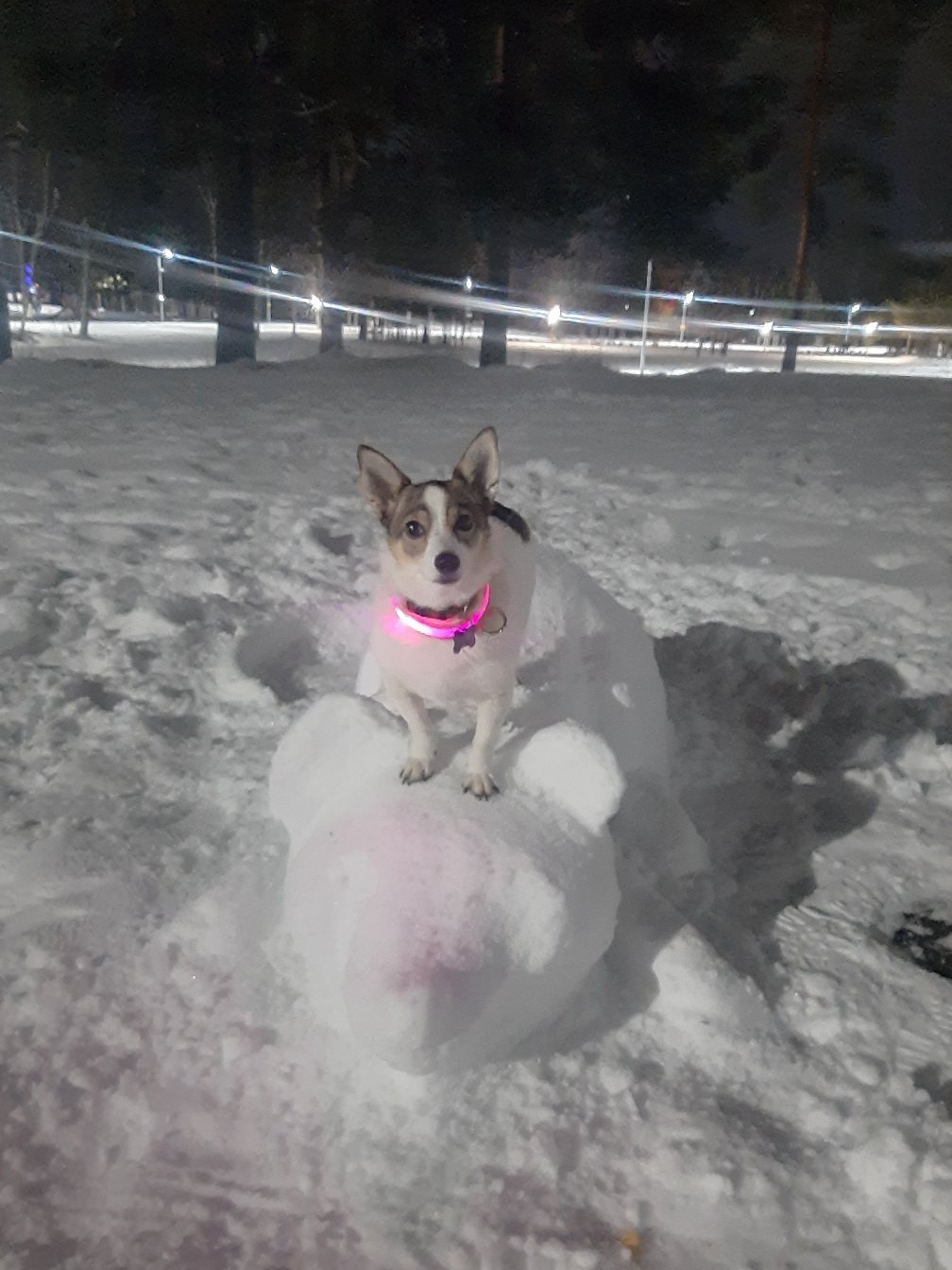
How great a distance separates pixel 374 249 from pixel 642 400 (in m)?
6.28

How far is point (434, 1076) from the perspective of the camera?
2166 millimetres

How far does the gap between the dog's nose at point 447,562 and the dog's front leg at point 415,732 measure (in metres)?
0.39

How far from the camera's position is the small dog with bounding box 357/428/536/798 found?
2.67 meters

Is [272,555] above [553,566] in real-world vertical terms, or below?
below

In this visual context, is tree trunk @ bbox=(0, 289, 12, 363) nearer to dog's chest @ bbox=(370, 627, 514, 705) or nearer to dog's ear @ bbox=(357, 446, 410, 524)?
dog's ear @ bbox=(357, 446, 410, 524)

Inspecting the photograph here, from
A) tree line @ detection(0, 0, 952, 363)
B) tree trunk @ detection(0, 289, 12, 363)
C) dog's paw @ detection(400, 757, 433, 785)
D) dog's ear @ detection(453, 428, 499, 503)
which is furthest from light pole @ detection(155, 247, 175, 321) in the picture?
dog's paw @ detection(400, 757, 433, 785)

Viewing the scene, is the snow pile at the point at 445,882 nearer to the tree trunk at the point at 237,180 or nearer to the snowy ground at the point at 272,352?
the tree trunk at the point at 237,180

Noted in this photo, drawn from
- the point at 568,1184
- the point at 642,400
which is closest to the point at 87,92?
the point at 642,400

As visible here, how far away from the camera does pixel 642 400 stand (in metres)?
12.7

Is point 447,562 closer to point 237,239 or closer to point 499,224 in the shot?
point 237,239

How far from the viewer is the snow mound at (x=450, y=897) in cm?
203

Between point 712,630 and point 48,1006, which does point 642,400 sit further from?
point 48,1006

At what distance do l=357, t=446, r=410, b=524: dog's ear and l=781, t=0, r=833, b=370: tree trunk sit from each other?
19991 mm

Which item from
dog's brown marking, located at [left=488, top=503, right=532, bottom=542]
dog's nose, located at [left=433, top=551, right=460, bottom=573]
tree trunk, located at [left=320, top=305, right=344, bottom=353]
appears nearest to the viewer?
dog's nose, located at [left=433, top=551, right=460, bottom=573]
